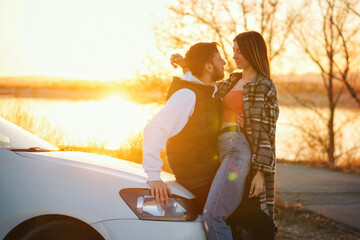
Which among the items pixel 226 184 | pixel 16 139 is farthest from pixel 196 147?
pixel 16 139

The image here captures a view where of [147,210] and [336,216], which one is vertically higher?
[147,210]

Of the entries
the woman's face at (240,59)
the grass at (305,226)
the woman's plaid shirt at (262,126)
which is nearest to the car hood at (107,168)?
the woman's plaid shirt at (262,126)

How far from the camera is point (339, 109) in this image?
13.2 metres

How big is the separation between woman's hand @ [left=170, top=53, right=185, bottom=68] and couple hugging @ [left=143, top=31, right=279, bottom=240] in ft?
0.31

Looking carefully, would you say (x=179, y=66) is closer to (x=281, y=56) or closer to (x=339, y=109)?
(x=281, y=56)

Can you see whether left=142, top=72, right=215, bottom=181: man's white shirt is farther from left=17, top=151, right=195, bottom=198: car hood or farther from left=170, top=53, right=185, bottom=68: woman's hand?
left=170, top=53, right=185, bottom=68: woman's hand

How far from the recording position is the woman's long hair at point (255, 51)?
11.0 ft

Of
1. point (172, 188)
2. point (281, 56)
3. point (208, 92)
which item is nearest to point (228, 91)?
point (208, 92)

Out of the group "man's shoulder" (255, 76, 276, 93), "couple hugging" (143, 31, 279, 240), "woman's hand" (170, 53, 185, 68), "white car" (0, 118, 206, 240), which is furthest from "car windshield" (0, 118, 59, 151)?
"man's shoulder" (255, 76, 276, 93)

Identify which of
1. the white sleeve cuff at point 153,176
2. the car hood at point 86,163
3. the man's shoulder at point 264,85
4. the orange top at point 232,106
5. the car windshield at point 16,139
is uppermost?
the man's shoulder at point 264,85

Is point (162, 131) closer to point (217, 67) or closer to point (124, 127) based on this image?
point (217, 67)

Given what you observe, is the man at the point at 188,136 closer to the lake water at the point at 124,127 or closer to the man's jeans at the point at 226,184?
the man's jeans at the point at 226,184

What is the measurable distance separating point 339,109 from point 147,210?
39.5 ft

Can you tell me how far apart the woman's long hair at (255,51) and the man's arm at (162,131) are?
69 centimetres
